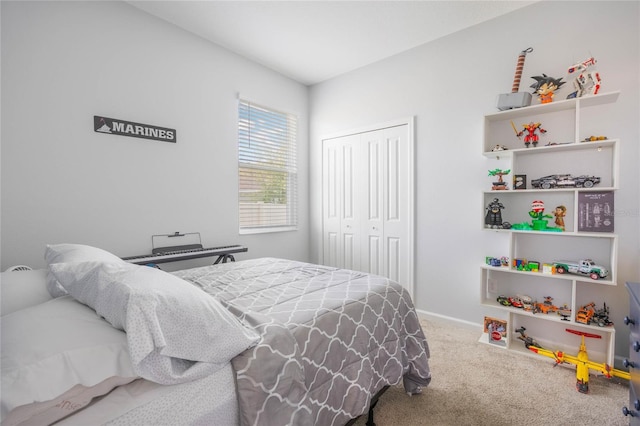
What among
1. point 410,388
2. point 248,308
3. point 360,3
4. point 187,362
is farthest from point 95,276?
point 360,3

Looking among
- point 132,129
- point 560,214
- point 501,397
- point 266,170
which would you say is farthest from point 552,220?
point 132,129

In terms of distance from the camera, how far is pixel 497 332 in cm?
257

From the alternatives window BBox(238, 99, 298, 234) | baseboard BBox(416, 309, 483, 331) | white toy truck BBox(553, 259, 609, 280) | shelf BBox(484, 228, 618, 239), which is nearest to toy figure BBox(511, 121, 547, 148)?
shelf BBox(484, 228, 618, 239)

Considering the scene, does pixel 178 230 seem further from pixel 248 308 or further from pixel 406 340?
pixel 406 340

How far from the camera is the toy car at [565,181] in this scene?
218cm

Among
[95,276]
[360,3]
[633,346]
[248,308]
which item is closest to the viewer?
[95,276]

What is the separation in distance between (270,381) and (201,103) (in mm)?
2888

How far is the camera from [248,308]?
142cm

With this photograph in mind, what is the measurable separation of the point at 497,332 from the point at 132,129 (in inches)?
146

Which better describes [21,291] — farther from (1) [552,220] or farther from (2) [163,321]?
(1) [552,220]

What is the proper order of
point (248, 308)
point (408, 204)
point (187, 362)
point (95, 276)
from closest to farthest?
point (187, 362) → point (95, 276) → point (248, 308) → point (408, 204)

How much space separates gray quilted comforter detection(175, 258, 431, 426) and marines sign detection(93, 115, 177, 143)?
141 centimetres

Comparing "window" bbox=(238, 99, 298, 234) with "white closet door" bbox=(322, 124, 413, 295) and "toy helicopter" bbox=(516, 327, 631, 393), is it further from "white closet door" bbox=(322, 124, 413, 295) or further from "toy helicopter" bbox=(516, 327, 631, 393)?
"toy helicopter" bbox=(516, 327, 631, 393)

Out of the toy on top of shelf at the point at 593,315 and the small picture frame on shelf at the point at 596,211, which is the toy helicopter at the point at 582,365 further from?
the small picture frame on shelf at the point at 596,211
